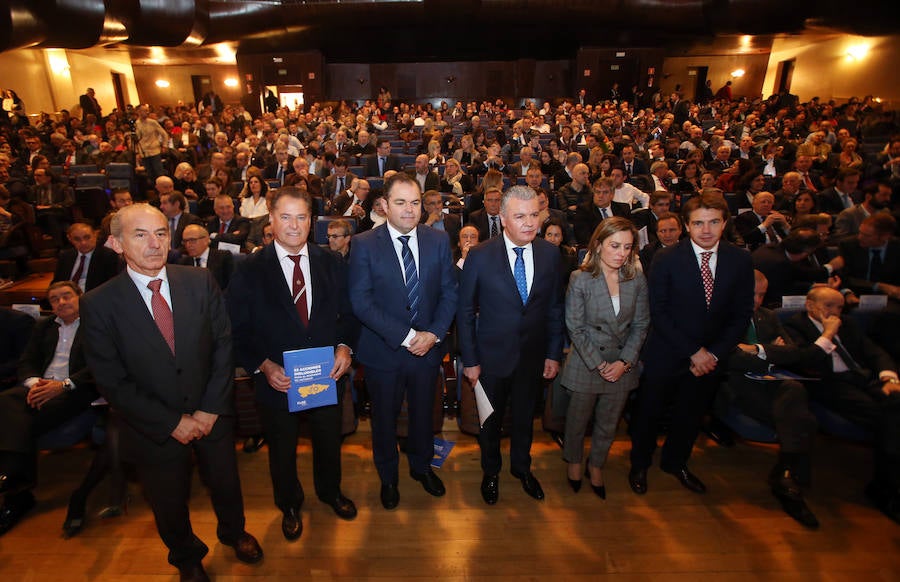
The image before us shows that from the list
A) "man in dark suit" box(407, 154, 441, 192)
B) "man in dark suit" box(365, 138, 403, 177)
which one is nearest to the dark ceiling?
"man in dark suit" box(365, 138, 403, 177)

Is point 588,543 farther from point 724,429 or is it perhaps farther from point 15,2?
point 15,2

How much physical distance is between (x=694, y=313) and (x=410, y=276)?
5.08 ft

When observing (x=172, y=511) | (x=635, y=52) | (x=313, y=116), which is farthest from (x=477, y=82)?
(x=172, y=511)

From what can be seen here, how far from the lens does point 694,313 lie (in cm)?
244

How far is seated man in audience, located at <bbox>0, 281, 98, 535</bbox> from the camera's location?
8.03ft

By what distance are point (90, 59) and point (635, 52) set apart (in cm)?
2018

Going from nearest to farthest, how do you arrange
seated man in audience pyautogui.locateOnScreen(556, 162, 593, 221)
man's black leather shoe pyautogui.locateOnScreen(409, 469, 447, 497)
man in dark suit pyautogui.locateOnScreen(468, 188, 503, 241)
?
man's black leather shoe pyautogui.locateOnScreen(409, 469, 447, 497)
man in dark suit pyautogui.locateOnScreen(468, 188, 503, 241)
seated man in audience pyautogui.locateOnScreen(556, 162, 593, 221)

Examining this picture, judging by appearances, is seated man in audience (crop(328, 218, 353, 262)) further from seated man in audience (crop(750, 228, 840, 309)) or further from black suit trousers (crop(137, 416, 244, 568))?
seated man in audience (crop(750, 228, 840, 309))

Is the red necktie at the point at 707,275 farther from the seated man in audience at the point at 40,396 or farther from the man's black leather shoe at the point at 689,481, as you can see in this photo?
the seated man in audience at the point at 40,396

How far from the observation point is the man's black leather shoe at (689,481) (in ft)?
8.69

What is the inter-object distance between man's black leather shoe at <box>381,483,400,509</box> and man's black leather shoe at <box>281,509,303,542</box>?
1.48 feet

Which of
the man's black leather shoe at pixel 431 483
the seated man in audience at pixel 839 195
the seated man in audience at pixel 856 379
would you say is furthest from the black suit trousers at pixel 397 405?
the seated man in audience at pixel 839 195

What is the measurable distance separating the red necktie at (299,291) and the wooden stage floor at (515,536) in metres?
1.20

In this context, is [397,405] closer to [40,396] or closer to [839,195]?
[40,396]
